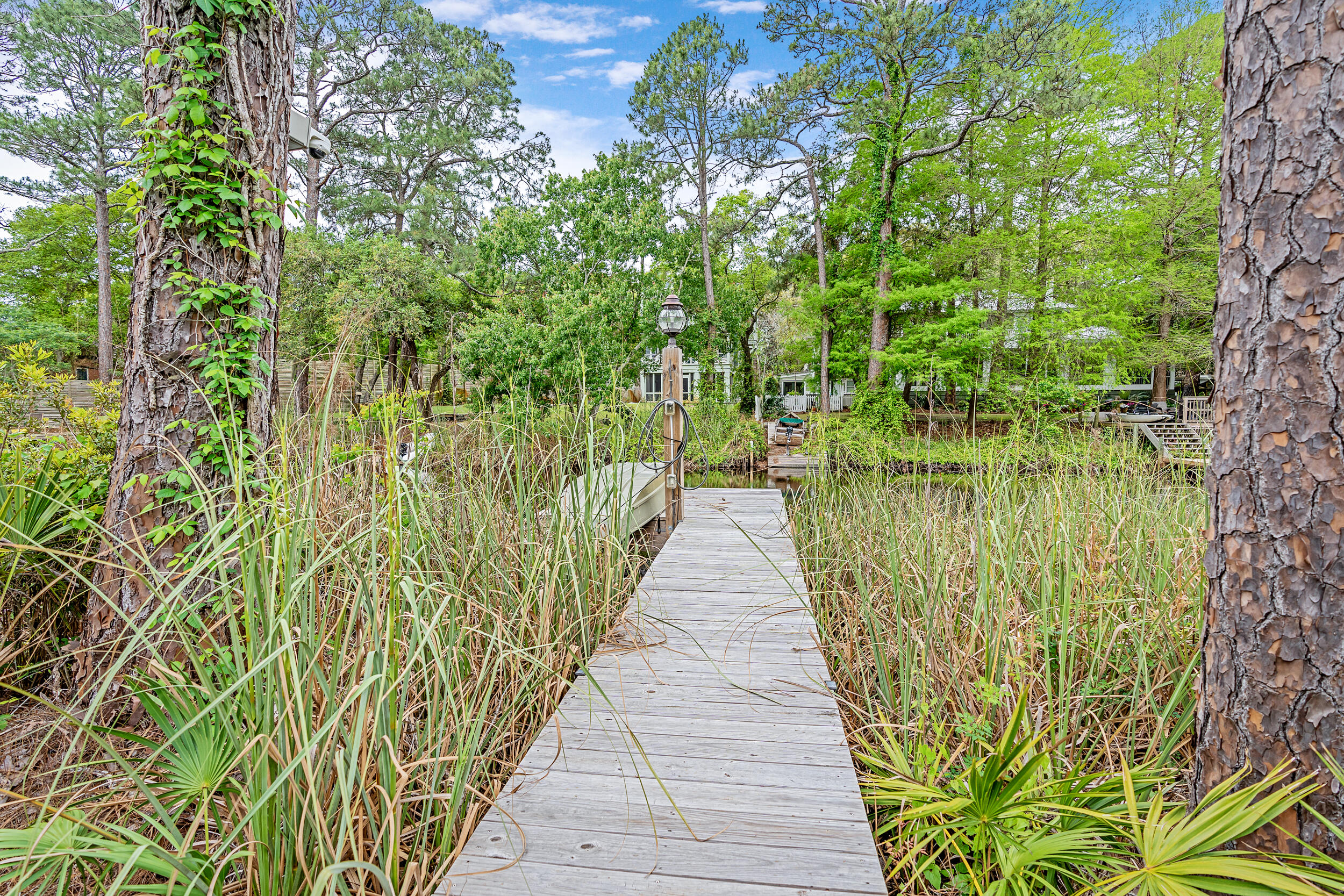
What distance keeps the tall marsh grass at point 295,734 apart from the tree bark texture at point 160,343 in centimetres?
58

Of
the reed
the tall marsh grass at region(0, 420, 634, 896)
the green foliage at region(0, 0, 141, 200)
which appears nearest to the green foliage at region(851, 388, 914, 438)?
the reed

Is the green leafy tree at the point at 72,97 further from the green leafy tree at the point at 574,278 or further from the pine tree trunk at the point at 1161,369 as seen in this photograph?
the pine tree trunk at the point at 1161,369

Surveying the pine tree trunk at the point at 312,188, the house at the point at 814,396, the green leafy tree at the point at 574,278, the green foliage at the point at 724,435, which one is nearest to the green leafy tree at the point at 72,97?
the pine tree trunk at the point at 312,188

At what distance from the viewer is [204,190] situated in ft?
7.32

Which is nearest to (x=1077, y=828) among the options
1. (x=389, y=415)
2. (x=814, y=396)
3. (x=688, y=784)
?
(x=688, y=784)

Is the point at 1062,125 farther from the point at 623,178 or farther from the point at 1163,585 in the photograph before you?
the point at 1163,585

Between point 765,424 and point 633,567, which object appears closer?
point 633,567

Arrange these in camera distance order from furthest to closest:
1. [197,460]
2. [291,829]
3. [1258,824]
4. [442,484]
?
[442,484]
[197,460]
[291,829]
[1258,824]

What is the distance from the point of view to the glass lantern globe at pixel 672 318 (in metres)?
4.57

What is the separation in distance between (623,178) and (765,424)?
6.92m

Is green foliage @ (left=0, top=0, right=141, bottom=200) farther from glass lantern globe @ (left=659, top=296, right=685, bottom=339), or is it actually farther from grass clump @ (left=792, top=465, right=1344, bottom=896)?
grass clump @ (left=792, top=465, right=1344, bottom=896)

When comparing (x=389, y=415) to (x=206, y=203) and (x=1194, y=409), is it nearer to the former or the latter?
(x=206, y=203)

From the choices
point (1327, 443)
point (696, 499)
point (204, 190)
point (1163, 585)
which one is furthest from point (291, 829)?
point (696, 499)

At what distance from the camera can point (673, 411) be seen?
4.25 metres
